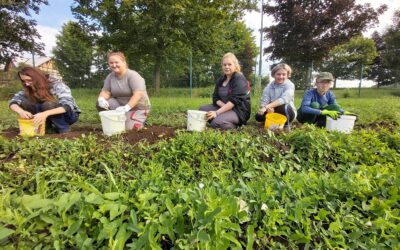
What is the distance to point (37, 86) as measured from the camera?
326 cm

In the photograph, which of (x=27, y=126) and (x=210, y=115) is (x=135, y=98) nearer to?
(x=210, y=115)

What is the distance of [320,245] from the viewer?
3.26 feet

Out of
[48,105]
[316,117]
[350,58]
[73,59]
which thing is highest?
[73,59]

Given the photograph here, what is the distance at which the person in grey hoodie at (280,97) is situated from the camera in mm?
3701

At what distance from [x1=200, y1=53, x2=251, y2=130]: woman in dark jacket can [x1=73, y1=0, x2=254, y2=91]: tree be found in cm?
853

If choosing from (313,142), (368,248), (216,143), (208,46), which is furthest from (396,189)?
(208,46)

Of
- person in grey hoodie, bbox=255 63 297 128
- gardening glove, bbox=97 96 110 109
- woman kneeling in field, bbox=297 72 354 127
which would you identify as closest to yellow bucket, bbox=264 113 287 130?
person in grey hoodie, bbox=255 63 297 128

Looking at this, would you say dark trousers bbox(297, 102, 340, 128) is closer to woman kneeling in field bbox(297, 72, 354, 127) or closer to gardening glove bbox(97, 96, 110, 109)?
woman kneeling in field bbox(297, 72, 354, 127)

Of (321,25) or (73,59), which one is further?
(73,59)

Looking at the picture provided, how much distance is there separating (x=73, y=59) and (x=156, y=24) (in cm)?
1928

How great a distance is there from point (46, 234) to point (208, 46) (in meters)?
13.8

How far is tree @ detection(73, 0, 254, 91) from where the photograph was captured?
11.5 m

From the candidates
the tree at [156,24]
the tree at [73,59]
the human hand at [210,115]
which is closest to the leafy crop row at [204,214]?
the human hand at [210,115]

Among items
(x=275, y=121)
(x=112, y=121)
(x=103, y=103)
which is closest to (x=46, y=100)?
(x=103, y=103)
